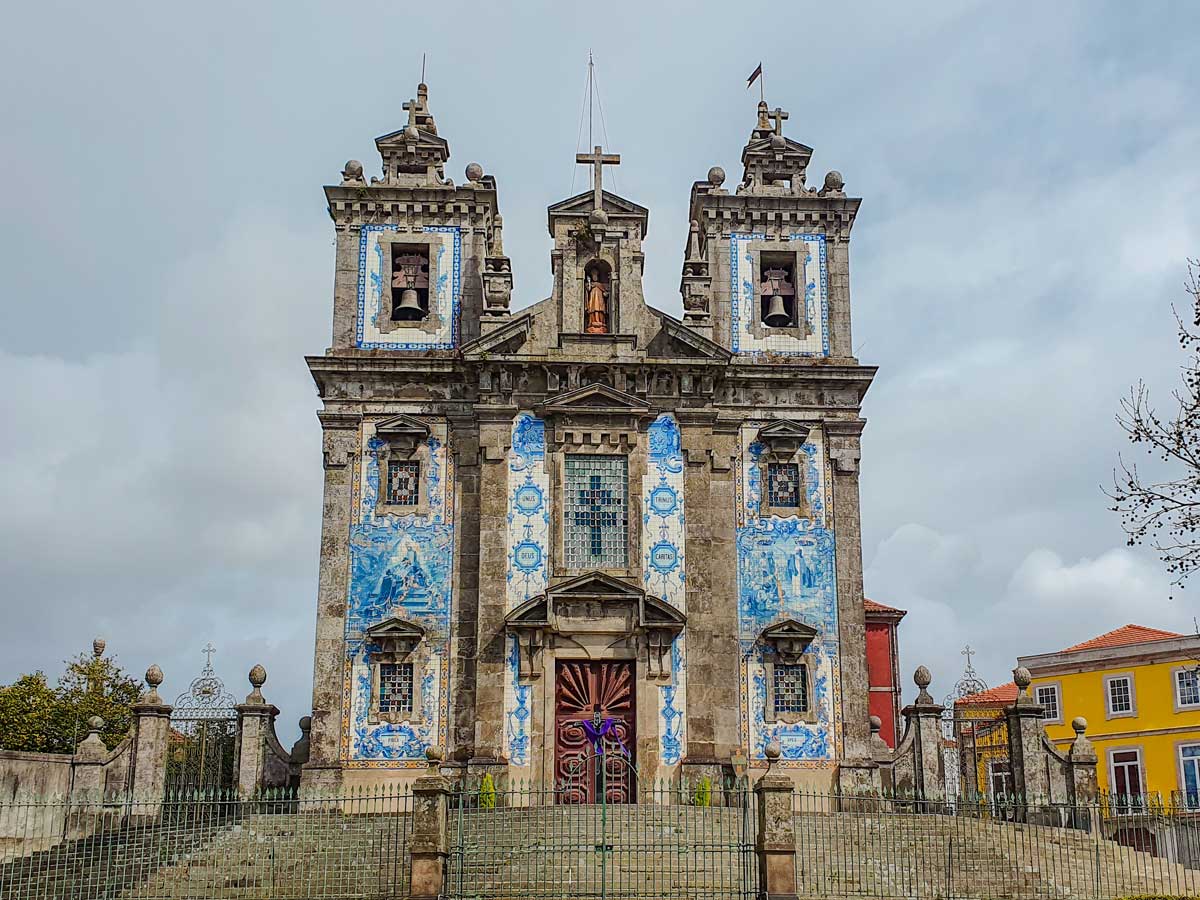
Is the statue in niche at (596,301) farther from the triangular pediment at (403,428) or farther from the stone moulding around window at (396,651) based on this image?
the stone moulding around window at (396,651)

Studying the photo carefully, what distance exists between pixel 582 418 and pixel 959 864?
11.3m

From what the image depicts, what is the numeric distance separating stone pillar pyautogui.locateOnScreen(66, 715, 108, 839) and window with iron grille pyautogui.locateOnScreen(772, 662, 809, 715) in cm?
1233

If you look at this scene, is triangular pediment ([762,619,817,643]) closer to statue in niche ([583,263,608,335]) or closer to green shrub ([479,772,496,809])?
green shrub ([479,772,496,809])

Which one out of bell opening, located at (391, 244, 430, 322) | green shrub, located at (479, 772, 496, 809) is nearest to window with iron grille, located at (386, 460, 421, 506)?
bell opening, located at (391, 244, 430, 322)

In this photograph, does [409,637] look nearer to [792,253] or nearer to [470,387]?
[470,387]

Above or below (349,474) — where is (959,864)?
below

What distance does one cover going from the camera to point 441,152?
97.9ft

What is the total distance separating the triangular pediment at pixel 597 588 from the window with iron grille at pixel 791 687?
312 centimetres

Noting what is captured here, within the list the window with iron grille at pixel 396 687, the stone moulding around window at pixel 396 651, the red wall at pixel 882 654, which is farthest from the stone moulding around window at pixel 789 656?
the red wall at pixel 882 654

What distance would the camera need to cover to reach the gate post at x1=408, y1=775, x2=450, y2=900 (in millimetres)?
17828

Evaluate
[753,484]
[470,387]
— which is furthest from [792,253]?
[470,387]

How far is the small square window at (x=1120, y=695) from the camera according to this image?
125 feet

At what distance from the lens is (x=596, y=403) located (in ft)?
90.2

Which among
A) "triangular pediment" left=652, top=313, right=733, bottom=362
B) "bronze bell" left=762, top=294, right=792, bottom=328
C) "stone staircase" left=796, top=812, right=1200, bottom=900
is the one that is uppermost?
"bronze bell" left=762, top=294, right=792, bottom=328
